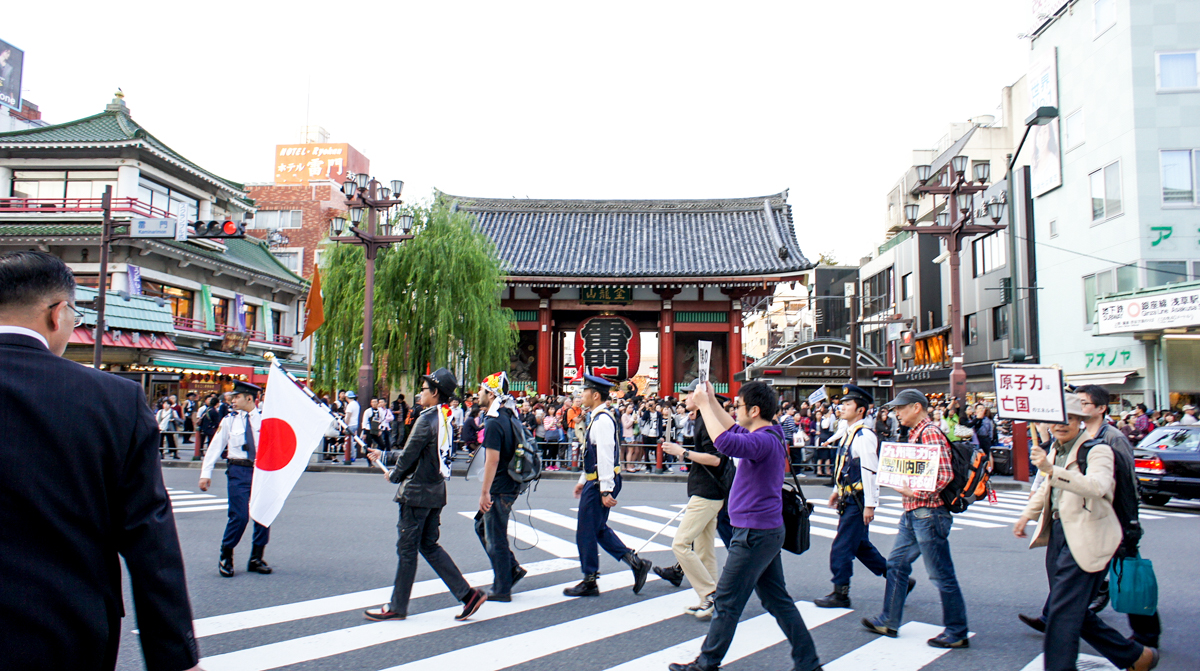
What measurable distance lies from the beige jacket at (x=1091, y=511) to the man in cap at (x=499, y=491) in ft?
12.6

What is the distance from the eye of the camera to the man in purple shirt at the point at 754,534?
4.23 m

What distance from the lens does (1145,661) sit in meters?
4.41

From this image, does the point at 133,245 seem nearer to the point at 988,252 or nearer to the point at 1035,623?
the point at 1035,623

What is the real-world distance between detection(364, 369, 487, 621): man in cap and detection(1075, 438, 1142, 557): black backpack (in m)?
4.20

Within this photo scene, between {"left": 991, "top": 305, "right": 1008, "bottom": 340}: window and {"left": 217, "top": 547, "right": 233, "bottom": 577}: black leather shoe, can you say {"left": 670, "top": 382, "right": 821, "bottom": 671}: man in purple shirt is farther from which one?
{"left": 991, "top": 305, "right": 1008, "bottom": 340}: window

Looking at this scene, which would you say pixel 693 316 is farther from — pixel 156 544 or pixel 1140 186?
pixel 156 544

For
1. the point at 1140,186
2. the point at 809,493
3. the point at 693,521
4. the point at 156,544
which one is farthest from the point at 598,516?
the point at 1140,186

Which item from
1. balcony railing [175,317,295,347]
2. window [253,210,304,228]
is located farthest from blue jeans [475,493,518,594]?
window [253,210,304,228]

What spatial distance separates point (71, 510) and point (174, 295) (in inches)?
1260

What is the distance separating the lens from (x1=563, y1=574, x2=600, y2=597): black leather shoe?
6.28m

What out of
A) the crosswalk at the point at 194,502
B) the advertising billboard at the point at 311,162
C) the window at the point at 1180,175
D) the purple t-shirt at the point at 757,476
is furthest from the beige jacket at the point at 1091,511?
the advertising billboard at the point at 311,162

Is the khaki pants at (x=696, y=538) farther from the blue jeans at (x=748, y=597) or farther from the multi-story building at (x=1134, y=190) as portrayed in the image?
the multi-story building at (x=1134, y=190)

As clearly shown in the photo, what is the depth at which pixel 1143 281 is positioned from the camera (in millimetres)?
20641

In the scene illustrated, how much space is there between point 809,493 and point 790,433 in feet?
6.98
